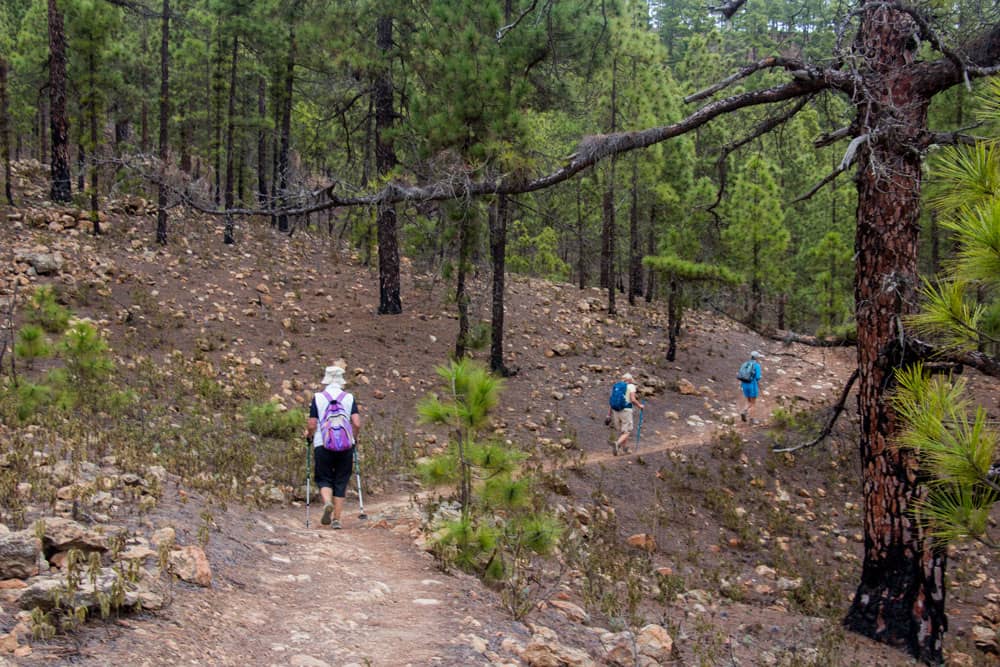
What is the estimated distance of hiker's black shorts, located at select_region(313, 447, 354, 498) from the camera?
7.24 metres

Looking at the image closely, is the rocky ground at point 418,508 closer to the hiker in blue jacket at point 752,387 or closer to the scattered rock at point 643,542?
the scattered rock at point 643,542

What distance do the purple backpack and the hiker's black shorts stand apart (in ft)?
0.38

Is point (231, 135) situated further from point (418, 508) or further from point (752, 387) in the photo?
point (418, 508)

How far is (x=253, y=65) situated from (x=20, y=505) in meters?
22.2

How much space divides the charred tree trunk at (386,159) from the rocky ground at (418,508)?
33.9 inches

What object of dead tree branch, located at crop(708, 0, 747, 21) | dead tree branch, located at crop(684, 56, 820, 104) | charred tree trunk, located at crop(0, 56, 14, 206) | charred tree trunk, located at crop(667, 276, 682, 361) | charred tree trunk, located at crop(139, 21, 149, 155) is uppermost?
charred tree trunk, located at crop(139, 21, 149, 155)

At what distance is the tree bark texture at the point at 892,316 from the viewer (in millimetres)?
5941

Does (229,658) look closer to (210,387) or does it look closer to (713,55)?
(210,387)

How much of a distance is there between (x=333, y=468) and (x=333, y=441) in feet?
1.16

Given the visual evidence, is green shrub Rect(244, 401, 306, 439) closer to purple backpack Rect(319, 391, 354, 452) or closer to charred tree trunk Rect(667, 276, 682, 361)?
purple backpack Rect(319, 391, 354, 452)

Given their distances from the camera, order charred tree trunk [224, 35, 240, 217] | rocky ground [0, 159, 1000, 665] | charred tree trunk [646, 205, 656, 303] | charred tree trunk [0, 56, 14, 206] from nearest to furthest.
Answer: rocky ground [0, 159, 1000, 665]
charred tree trunk [0, 56, 14, 206]
charred tree trunk [224, 35, 240, 217]
charred tree trunk [646, 205, 656, 303]

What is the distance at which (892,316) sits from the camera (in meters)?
6.03

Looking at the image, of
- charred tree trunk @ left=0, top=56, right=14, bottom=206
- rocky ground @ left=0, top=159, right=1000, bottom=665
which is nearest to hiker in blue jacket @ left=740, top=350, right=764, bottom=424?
rocky ground @ left=0, top=159, right=1000, bottom=665

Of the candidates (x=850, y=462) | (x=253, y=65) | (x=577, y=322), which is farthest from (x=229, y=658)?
(x=253, y=65)
